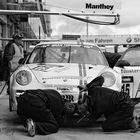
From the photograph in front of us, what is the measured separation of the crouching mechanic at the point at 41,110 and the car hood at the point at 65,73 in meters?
0.41

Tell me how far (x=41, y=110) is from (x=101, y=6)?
6945mm

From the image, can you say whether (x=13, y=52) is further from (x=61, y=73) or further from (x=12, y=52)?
(x=61, y=73)

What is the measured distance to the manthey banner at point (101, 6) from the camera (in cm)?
1168

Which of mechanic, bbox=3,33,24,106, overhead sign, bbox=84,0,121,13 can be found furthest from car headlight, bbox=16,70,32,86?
overhead sign, bbox=84,0,121,13

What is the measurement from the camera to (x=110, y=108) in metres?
5.77

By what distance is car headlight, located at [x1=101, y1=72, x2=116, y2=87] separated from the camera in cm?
635

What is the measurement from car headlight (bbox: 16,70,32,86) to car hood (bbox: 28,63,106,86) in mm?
119

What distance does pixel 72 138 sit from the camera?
17.7 feet

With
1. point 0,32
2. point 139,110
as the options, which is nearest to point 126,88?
point 139,110

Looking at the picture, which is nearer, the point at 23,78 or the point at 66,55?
the point at 23,78

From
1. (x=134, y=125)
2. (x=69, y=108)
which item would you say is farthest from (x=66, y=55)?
(x=134, y=125)

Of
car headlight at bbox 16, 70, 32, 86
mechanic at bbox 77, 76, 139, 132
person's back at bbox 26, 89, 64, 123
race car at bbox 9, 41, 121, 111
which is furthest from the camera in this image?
car headlight at bbox 16, 70, 32, 86

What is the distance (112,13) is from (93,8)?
2.14 feet

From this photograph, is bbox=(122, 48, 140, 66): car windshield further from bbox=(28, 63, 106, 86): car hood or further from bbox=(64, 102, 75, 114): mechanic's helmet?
bbox=(64, 102, 75, 114): mechanic's helmet
